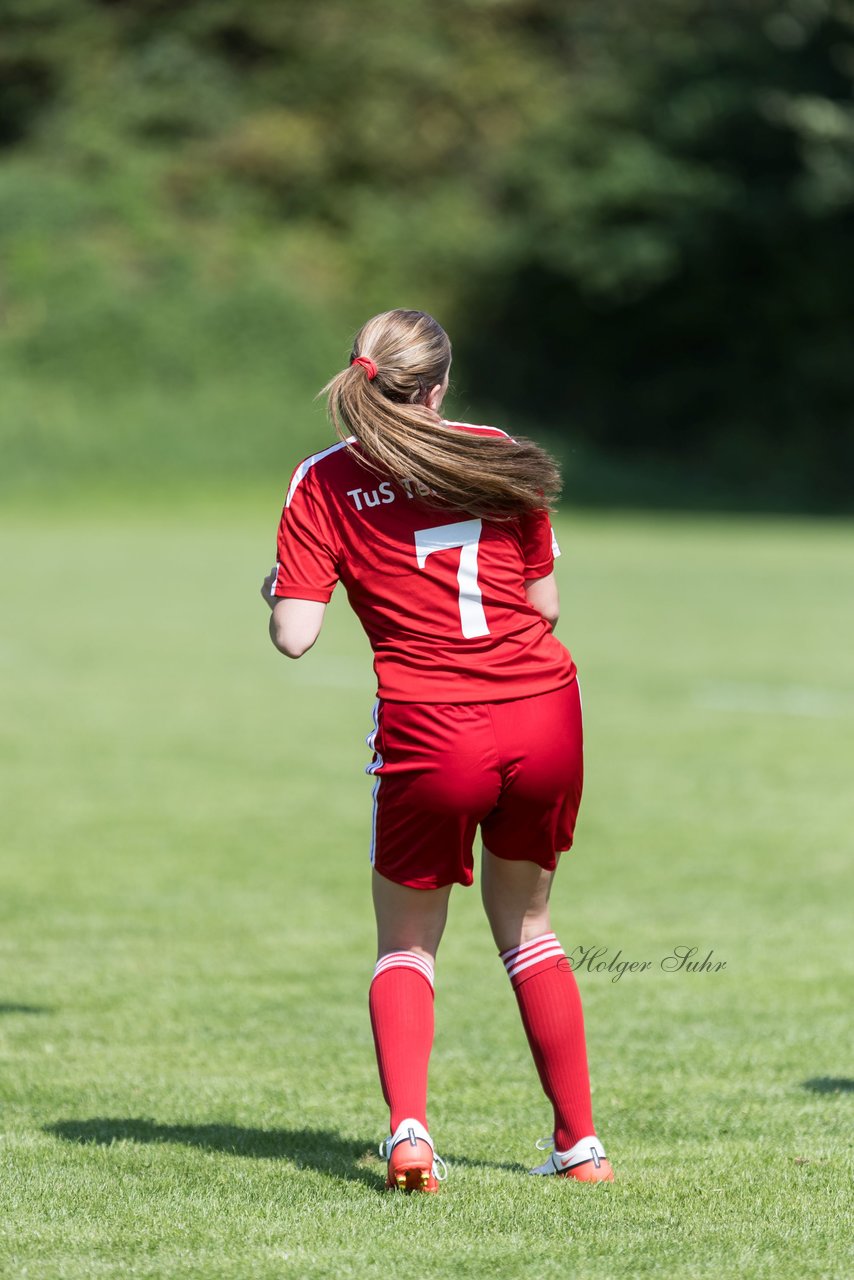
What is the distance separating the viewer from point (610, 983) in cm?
563

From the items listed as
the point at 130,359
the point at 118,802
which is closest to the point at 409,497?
the point at 118,802

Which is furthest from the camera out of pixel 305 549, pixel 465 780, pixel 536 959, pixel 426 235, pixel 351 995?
pixel 426 235

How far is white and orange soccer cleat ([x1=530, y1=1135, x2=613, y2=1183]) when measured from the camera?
3.54 m

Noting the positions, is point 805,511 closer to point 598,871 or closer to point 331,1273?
point 598,871

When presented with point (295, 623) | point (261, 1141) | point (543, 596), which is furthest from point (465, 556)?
point (261, 1141)

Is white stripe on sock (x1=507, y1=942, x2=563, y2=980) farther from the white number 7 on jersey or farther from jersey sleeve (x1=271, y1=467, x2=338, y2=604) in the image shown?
jersey sleeve (x1=271, y1=467, x2=338, y2=604)

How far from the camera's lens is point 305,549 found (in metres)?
3.51

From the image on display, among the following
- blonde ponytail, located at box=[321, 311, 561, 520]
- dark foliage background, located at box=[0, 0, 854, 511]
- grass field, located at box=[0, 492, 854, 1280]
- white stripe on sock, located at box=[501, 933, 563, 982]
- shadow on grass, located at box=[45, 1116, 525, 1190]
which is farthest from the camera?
dark foliage background, located at box=[0, 0, 854, 511]

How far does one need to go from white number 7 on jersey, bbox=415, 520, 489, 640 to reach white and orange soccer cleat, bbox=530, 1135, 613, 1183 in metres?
1.06

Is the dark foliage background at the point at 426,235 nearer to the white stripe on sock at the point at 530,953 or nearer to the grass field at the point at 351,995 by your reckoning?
the grass field at the point at 351,995

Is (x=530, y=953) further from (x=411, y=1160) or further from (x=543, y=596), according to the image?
(x=543, y=596)

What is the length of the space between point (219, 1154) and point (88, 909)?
296 centimetres

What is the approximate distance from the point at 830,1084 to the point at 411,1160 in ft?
4.68

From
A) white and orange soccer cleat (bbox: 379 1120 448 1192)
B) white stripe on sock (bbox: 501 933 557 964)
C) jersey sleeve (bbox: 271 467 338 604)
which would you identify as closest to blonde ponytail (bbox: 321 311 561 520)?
jersey sleeve (bbox: 271 467 338 604)
